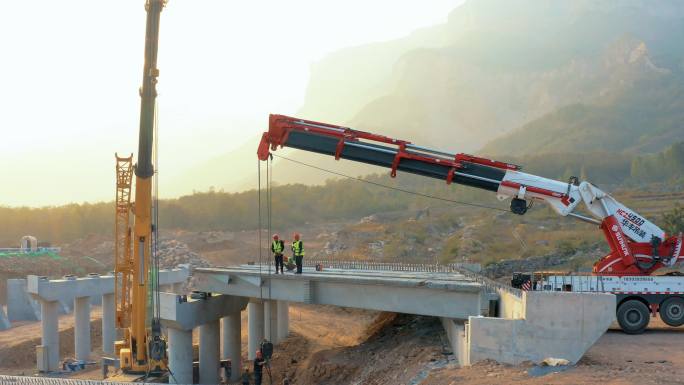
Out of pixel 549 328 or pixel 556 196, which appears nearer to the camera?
pixel 549 328

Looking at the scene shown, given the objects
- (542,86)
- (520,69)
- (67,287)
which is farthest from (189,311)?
(520,69)

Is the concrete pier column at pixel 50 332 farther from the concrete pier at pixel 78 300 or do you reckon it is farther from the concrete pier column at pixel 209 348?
the concrete pier column at pixel 209 348

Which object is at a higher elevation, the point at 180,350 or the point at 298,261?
the point at 298,261

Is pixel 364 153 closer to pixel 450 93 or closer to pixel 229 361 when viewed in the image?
pixel 229 361

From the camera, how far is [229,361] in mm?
→ 27125

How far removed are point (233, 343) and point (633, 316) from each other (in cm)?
1610

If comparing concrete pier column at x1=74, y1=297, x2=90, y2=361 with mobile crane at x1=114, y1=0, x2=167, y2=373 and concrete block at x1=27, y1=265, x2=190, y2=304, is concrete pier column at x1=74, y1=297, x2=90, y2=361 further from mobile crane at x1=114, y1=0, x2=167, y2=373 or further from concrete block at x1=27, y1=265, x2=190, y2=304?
mobile crane at x1=114, y1=0, x2=167, y2=373

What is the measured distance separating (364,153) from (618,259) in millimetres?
7299

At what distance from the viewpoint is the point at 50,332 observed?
2941 centimetres

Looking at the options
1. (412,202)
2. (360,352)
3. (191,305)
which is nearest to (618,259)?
(360,352)

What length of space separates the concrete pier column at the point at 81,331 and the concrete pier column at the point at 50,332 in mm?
870

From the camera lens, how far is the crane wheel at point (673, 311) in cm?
1733

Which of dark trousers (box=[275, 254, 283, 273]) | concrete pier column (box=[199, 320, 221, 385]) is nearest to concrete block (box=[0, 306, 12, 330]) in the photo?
concrete pier column (box=[199, 320, 221, 385])

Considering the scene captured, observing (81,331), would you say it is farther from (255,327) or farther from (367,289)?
(367,289)
